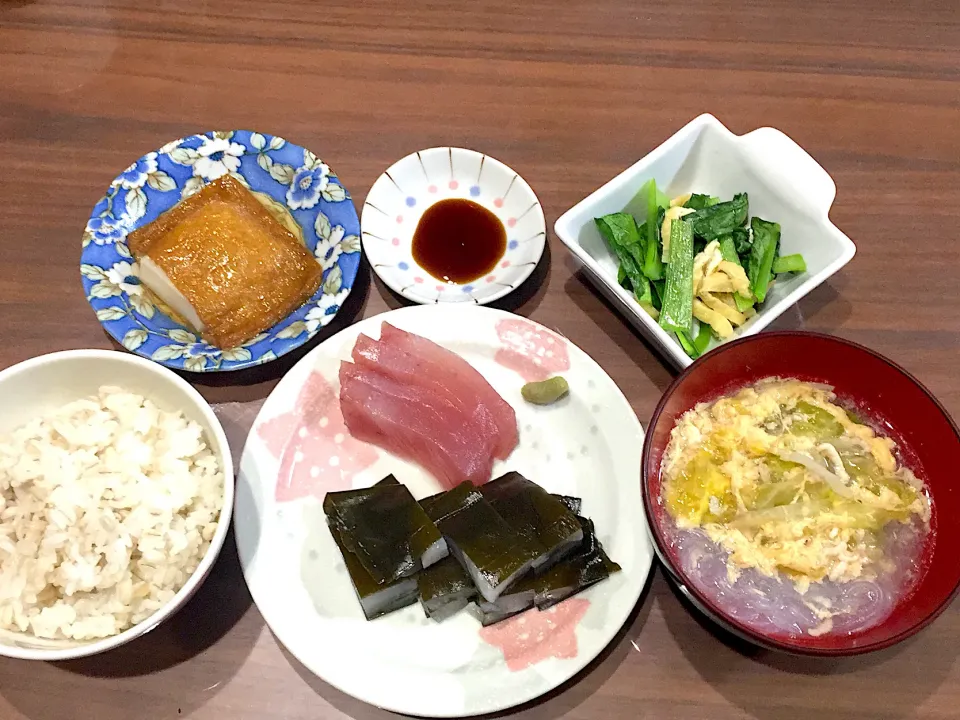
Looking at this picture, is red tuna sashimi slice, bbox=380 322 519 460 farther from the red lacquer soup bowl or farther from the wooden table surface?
the red lacquer soup bowl

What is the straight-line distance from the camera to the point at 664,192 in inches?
80.1

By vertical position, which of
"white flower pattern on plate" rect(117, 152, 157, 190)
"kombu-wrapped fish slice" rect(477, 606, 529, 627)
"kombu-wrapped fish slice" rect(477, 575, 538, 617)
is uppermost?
"white flower pattern on plate" rect(117, 152, 157, 190)

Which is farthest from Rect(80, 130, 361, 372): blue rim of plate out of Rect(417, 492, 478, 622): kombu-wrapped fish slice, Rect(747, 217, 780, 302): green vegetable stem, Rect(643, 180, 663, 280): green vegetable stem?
Rect(747, 217, 780, 302): green vegetable stem

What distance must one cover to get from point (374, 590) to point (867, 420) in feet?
3.63

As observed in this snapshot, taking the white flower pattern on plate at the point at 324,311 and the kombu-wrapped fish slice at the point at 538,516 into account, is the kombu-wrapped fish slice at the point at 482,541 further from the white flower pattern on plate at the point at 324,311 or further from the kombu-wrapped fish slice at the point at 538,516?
the white flower pattern on plate at the point at 324,311

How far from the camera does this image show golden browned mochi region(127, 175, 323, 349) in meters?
1.80

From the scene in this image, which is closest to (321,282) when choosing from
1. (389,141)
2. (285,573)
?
(389,141)

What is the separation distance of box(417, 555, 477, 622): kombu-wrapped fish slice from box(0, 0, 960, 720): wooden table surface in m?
0.37

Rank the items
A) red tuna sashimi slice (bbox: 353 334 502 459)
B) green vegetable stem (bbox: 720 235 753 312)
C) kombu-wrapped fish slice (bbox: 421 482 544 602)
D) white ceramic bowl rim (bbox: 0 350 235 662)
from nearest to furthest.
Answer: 1. white ceramic bowl rim (bbox: 0 350 235 662)
2. kombu-wrapped fish slice (bbox: 421 482 544 602)
3. red tuna sashimi slice (bbox: 353 334 502 459)
4. green vegetable stem (bbox: 720 235 753 312)

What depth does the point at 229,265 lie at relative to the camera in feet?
6.06

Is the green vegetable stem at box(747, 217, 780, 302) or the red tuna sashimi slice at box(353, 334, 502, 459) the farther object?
the green vegetable stem at box(747, 217, 780, 302)

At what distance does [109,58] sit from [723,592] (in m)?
2.35

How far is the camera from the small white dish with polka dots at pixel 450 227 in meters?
1.97

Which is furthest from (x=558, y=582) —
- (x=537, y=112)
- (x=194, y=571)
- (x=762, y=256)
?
(x=537, y=112)
